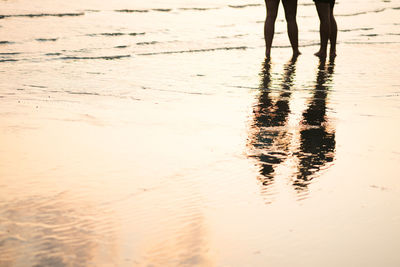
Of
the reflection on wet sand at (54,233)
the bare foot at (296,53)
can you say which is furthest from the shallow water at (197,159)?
the bare foot at (296,53)

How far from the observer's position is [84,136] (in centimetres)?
436

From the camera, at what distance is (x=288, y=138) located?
4473mm

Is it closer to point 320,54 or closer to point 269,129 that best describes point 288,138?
point 269,129

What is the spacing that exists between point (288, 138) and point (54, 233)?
2.02 metres

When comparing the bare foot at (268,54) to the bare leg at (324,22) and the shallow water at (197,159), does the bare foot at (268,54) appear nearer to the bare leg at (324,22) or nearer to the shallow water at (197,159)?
the shallow water at (197,159)

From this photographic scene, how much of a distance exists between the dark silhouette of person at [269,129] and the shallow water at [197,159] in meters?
0.02

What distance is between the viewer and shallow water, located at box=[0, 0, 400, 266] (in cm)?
277

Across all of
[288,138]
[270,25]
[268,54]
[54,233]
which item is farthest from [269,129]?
[270,25]

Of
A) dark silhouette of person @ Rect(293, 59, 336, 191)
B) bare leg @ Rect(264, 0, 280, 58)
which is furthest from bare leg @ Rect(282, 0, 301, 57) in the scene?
dark silhouette of person @ Rect(293, 59, 336, 191)

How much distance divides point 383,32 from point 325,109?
6.12 m

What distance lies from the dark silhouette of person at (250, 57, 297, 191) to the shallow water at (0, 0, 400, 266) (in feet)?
0.07

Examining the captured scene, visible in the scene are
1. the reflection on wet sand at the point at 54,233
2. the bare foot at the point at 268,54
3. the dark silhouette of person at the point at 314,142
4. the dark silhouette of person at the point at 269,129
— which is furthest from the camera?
the bare foot at the point at 268,54

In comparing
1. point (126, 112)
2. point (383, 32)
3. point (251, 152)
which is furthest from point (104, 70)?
point (383, 32)

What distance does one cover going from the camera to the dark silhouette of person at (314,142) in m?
3.72
